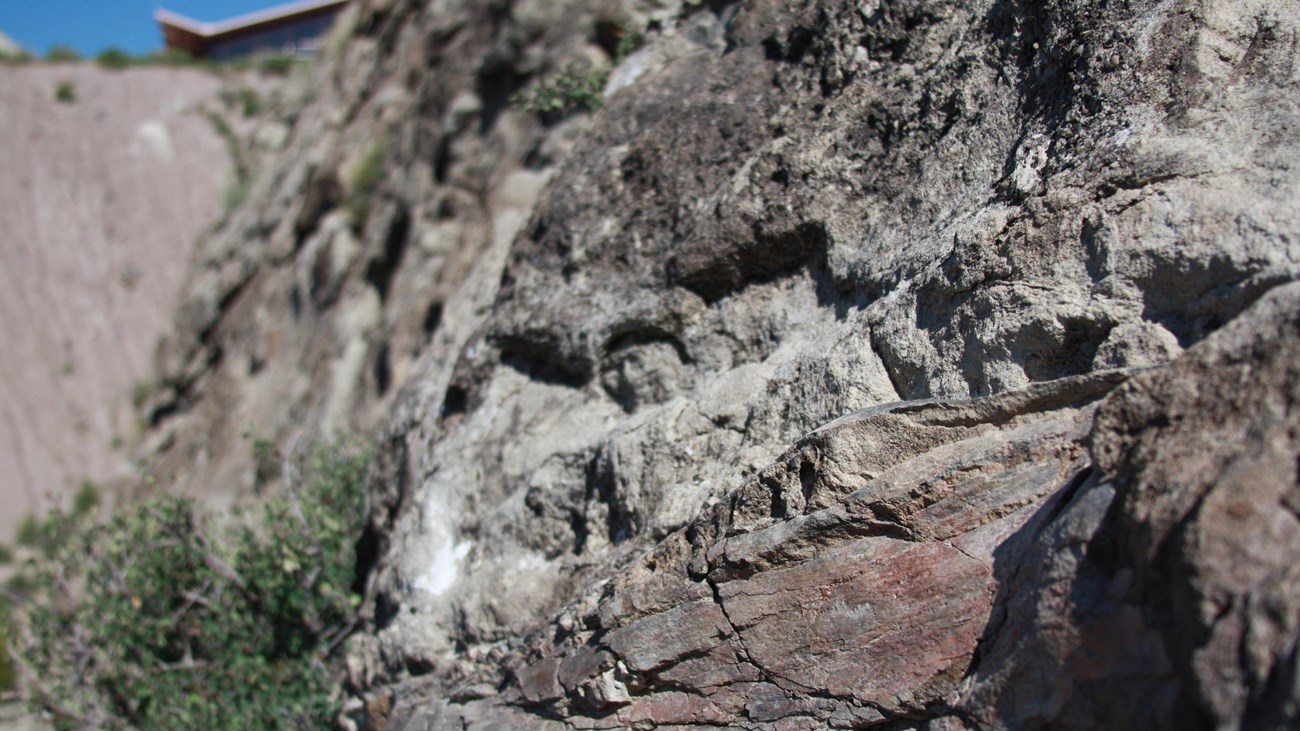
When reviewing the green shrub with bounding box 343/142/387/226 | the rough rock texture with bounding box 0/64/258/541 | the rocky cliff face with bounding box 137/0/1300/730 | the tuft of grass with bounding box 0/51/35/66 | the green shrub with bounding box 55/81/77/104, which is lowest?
the rough rock texture with bounding box 0/64/258/541

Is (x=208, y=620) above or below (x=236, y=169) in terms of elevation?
above

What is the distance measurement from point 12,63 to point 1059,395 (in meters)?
24.8

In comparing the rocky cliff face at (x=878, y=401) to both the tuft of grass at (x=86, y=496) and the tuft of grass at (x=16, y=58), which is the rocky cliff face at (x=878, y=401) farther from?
the tuft of grass at (x=16, y=58)

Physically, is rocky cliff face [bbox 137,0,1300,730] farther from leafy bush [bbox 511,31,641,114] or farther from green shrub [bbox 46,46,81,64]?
green shrub [bbox 46,46,81,64]

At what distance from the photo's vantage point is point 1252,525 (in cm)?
156

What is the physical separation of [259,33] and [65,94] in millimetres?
4645

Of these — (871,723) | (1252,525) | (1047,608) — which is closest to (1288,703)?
(1252,525)

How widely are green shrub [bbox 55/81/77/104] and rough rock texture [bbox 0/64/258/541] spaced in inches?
3.6

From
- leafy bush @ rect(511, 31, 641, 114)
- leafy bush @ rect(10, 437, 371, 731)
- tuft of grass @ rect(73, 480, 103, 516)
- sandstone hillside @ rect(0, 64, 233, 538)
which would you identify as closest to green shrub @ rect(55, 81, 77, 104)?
sandstone hillside @ rect(0, 64, 233, 538)

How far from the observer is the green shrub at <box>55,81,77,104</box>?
21.3 meters

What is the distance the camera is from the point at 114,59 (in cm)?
2264

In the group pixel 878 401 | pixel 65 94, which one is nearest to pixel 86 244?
pixel 65 94

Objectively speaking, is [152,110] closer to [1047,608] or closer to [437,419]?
[437,419]

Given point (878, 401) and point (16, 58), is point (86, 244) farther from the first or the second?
point (878, 401)
